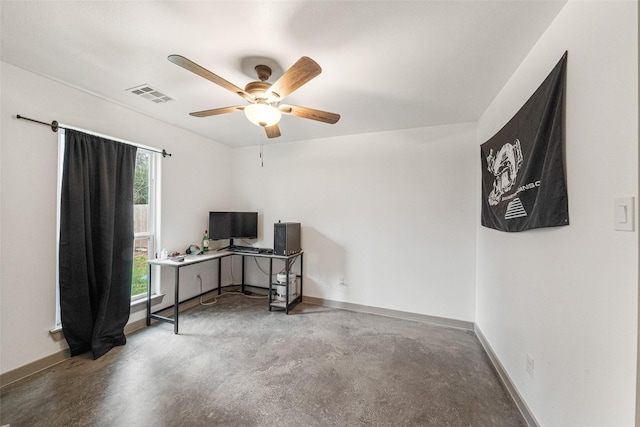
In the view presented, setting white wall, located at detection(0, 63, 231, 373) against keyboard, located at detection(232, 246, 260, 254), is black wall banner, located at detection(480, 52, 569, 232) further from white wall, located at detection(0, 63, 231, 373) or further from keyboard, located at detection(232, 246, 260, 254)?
white wall, located at detection(0, 63, 231, 373)

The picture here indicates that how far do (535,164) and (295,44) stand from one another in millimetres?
1663

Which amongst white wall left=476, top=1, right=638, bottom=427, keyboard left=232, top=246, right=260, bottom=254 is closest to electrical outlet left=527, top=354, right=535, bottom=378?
white wall left=476, top=1, right=638, bottom=427

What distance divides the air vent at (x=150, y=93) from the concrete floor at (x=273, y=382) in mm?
2472

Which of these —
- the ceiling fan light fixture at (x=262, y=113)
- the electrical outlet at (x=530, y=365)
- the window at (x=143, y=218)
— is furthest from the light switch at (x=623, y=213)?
the window at (x=143, y=218)

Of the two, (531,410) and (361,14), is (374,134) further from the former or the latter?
(531,410)

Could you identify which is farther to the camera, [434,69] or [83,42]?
[434,69]

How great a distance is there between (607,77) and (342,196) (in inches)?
103

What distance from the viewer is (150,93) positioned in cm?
227

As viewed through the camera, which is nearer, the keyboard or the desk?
the desk

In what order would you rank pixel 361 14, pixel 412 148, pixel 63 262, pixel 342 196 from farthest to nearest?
pixel 342 196 < pixel 412 148 < pixel 63 262 < pixel 361 14

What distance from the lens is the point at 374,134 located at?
3.24 metres

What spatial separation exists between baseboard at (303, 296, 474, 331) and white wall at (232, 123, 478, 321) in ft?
0.18

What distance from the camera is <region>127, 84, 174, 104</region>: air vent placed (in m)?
2.17

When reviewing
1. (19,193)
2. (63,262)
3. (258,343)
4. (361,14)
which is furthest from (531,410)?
(19,193)
